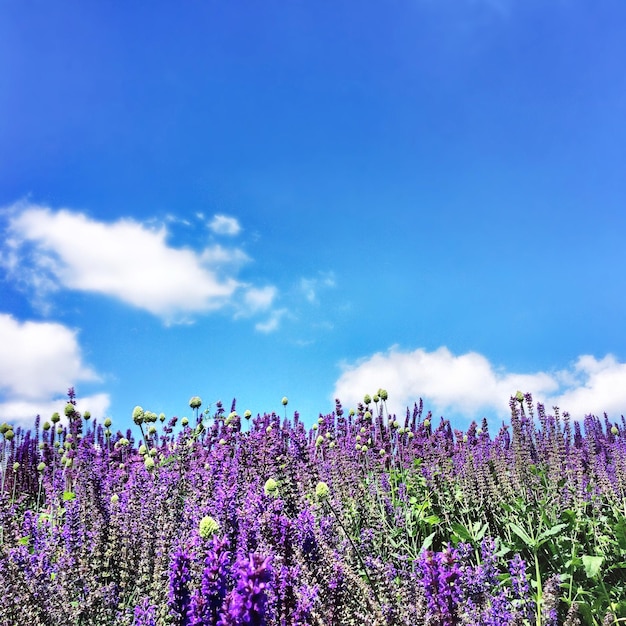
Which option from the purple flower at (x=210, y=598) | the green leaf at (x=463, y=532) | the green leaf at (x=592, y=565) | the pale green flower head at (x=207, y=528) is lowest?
the purple flower at (x=210, y=598)

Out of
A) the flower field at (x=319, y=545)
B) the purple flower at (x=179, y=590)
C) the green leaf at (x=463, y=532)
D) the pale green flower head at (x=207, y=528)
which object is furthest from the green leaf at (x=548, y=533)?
the purple flower at (x=179, y=590)

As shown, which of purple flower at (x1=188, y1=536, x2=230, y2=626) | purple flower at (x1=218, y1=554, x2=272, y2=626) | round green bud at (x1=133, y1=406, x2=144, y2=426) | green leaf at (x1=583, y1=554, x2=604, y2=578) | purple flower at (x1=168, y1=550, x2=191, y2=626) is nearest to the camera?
purple flower at (x1=218, y1=554, x2=272, y2=626)

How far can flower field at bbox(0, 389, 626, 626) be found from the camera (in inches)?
104

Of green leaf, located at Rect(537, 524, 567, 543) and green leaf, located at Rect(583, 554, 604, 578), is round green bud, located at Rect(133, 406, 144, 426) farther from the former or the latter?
green leaf, located at Rect(583, 554, 604, 578)

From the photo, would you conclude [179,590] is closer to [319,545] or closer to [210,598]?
[210,598]

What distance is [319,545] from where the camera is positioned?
352 cm

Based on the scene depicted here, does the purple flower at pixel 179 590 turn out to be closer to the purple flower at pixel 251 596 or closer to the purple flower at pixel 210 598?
the purple flower at pixel 210 598

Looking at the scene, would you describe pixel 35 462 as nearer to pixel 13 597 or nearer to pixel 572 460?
pixel 13 597

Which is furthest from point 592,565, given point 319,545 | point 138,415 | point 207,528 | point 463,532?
point 138,415

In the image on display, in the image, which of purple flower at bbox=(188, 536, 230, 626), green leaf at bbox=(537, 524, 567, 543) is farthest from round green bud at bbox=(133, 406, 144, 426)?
purple flower at bbox=(188, 536, 230, 626)

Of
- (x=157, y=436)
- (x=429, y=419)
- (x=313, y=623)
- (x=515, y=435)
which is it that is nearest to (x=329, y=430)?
(x=429, y=419)

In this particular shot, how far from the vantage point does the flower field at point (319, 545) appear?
2639mm

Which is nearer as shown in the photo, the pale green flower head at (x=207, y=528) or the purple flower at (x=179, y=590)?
the purple flower at (x=179, y=590)

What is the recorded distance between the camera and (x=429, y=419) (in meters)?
10.9
